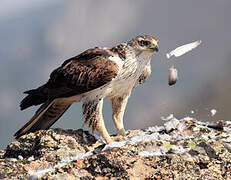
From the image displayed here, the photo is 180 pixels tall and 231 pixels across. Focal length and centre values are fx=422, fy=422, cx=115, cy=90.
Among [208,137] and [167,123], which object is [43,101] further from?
[208,137]

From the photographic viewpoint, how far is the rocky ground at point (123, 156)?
17.7 ft

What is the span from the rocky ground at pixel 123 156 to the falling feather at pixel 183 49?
1251mm

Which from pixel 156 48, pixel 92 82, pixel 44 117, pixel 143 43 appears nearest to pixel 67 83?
pixel 92 82

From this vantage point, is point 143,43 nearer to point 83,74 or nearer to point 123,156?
point 83,74

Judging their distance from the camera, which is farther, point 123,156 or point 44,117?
point 44,117

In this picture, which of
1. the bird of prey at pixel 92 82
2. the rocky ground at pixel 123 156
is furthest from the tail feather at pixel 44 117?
the rocky ground at pixel 123 156

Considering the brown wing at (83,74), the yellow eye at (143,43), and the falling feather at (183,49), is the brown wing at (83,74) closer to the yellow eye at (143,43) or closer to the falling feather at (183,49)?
the yellow eye at (143,43)

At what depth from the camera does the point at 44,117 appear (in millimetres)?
7484

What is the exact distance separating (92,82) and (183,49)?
180 centimetres

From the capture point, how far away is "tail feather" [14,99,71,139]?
7387mm

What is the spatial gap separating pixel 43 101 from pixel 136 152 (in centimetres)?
236

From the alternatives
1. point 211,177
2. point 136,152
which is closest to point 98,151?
point 136,152

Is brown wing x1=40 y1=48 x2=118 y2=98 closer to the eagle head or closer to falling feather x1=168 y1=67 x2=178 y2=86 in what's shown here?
the eagle head

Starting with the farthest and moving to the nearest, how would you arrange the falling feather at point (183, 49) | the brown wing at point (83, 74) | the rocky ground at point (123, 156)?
the falling feather at point (183, 49) → the brown wing at point (83, 74) → the rocky ground at point (123, 156)
